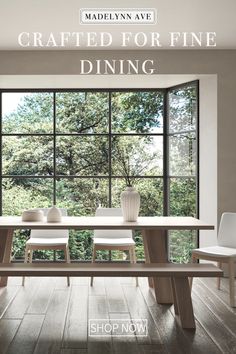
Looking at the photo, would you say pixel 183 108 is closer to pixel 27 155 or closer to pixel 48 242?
pixel 27 155

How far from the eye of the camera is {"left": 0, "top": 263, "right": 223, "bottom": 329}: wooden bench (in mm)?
3684

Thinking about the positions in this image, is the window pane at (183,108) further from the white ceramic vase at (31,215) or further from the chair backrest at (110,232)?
the white ceramic vase at (31,215)

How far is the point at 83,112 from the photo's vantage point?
6.58 meters

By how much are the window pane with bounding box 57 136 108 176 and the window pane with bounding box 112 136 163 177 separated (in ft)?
0.55

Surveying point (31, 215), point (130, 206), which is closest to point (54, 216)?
point (31, 215)

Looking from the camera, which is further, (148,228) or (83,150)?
(83,150)

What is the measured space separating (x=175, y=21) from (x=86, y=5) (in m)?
0.93

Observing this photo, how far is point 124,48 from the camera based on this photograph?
18.4ft

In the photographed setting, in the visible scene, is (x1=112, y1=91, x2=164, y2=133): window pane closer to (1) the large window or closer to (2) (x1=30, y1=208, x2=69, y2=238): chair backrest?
(1) the large window

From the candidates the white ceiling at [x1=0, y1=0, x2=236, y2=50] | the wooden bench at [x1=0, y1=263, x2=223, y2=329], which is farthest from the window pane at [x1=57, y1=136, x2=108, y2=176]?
the wooden bench at [x1=0, y1=263, x2=223, y2=329]

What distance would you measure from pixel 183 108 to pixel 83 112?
4.53ft

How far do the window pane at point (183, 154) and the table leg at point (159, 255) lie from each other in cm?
185

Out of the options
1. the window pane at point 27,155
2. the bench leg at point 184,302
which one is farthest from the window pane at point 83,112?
the bench leg at point 184,302

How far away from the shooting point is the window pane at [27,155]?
21.6 ft
